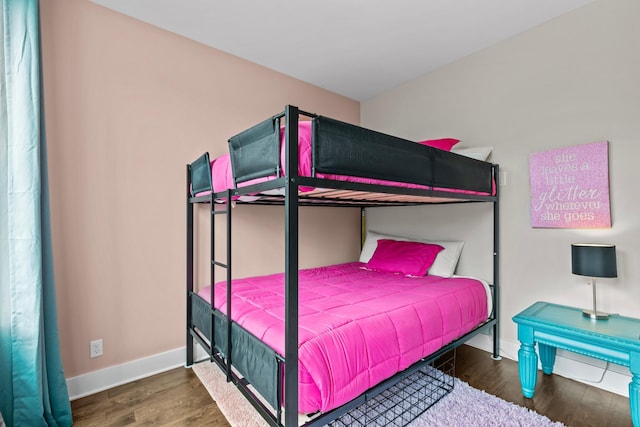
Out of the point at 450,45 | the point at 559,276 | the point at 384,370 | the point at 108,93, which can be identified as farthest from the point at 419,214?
the point at 108,93

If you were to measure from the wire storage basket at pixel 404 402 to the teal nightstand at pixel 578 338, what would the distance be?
0.51 m

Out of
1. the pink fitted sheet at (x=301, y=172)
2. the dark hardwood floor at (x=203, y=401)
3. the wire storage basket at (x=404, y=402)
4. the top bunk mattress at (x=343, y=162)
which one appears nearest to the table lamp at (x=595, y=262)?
the dark hardwood floor at (x=203, y=401)

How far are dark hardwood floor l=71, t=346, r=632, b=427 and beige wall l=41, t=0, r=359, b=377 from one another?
252mm

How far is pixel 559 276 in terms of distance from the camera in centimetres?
220

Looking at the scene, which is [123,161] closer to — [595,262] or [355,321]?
[355,321]

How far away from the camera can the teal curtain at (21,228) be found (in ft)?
5.11

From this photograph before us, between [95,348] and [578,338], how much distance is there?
2.97 meters

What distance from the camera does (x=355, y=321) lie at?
1479mm

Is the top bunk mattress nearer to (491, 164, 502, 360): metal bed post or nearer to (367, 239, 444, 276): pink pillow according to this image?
(491, 164, 502, 360): metal bed post

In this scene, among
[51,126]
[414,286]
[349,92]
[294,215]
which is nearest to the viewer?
[294,215]

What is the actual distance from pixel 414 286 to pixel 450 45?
6.55 feet

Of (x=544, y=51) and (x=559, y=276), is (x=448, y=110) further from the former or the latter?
(x=559, y=276)

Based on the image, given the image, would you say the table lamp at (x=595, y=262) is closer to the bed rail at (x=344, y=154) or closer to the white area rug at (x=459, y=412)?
the white area rug at (x=459, y=412)

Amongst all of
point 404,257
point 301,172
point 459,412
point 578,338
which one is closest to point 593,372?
point 578,338
